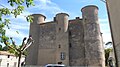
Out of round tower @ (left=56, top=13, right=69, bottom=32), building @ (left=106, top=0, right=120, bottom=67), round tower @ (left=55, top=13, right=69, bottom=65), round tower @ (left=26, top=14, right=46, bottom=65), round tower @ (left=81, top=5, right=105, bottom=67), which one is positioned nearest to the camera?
building @ (left=106, top=0, right=120, bottom=67)

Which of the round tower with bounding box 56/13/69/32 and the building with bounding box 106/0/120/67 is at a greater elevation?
the round tower with bounding box 56/13/69/32

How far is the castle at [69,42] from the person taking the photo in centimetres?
3803

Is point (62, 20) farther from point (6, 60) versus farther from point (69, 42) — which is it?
point (6, 60)

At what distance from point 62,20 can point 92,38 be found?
858 centimetres

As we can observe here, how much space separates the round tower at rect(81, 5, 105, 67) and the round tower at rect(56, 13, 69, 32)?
172 inches

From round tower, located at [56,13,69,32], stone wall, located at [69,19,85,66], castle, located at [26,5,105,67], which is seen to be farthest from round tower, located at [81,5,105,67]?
round tower, located at [56,13,69,32]

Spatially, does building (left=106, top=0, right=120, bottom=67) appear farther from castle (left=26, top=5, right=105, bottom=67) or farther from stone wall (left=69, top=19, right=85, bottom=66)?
stone wall (left=69, top=19, right=85, bottom=66)

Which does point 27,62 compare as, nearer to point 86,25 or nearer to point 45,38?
point 45,38

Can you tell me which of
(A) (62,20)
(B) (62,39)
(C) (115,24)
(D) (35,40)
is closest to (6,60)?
(D) (35,40)

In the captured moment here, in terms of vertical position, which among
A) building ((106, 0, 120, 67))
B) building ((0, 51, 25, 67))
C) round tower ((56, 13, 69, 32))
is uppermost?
round tower ((56, 13, 69, 32))

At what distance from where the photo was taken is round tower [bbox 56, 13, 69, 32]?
41344 millimetres

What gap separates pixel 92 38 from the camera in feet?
126

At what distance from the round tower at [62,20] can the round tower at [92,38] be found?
172 inches

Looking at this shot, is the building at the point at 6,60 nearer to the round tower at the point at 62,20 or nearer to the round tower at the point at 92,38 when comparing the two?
the round tower at the point at 62,20
